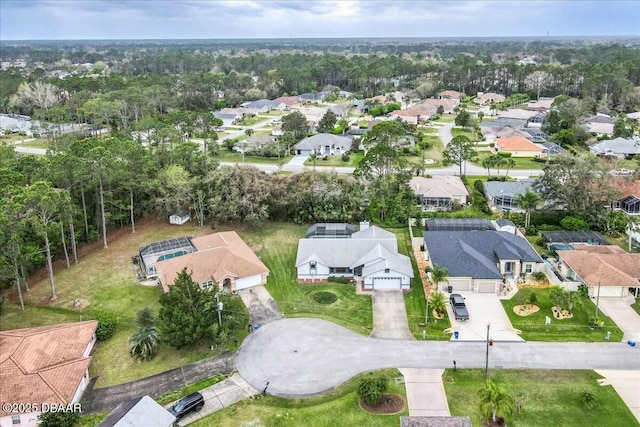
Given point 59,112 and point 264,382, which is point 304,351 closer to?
point 264,382

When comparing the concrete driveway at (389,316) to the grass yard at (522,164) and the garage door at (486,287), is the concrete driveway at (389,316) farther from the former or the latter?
the grass yard at (522,164)

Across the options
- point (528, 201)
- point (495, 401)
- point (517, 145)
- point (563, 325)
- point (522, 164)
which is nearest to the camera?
point (495, 401)

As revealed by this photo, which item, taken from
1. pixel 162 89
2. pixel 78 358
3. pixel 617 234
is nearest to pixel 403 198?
pixel 617 234

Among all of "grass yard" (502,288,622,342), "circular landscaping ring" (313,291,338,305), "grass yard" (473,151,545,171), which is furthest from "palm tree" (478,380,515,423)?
"grass yard" (473,151,545,171)

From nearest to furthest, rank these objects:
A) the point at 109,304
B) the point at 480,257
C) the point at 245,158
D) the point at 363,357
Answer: the point at 363,357 < the point at 109,304 < the point at 480,257 < the point at 245,158

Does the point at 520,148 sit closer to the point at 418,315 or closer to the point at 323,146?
the point at 323,146

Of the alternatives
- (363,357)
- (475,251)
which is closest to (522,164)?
(475,251)

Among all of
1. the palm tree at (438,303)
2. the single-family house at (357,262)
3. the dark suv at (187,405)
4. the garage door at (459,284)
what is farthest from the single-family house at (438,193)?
the dark suv at (187,405)
